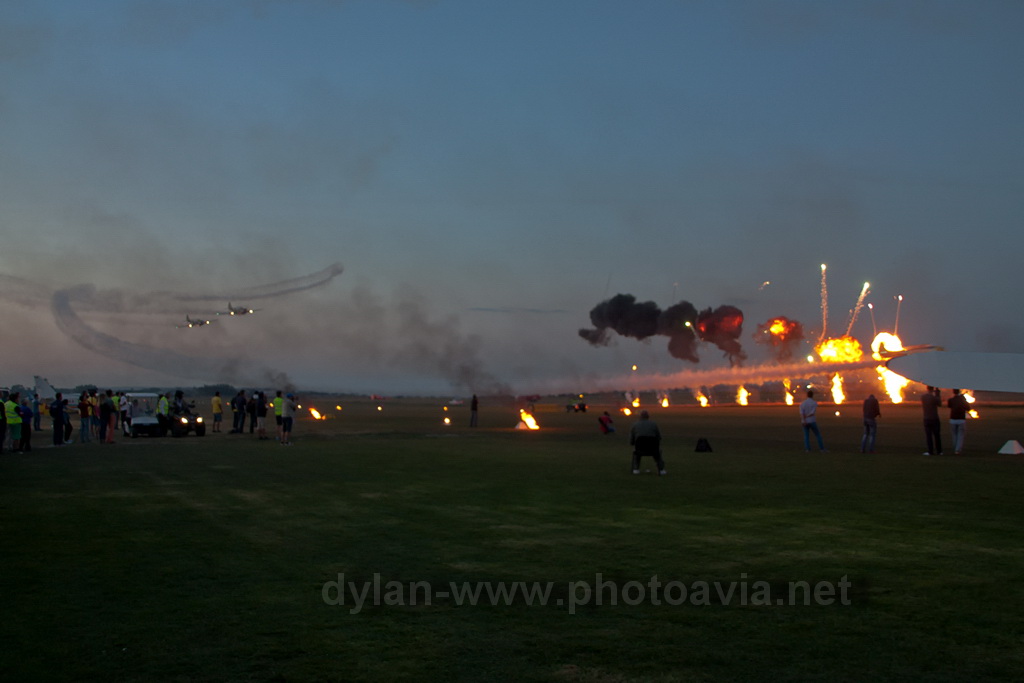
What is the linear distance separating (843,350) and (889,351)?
33.7 feet

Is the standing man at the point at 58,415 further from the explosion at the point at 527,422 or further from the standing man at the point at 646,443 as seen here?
the standing man at the point at 646,443

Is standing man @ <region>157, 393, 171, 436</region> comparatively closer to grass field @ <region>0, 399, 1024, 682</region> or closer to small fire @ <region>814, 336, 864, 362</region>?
grass field @ <region>0, 399, 1024, 682</region>

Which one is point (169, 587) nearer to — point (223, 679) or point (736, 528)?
point (223, 679)

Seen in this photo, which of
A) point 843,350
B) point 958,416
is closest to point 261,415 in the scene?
point 958,416

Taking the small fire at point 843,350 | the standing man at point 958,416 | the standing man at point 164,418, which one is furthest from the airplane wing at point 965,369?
the small fire at point 843,350

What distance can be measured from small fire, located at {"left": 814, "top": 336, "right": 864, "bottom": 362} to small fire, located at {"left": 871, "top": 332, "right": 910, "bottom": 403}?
12.8ft

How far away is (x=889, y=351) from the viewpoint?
111m

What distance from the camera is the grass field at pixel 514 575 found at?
614cm

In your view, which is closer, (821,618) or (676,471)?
(821,618)

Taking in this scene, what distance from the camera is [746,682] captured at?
5617mm

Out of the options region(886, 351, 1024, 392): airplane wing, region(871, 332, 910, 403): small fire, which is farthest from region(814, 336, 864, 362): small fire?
region(886, 351, 1024, 392): airplane wing

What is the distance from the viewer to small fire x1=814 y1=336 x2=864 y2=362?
120m

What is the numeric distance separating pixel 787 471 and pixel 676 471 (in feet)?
8.34

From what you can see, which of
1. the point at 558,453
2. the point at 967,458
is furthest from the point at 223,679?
the point at 967,458
